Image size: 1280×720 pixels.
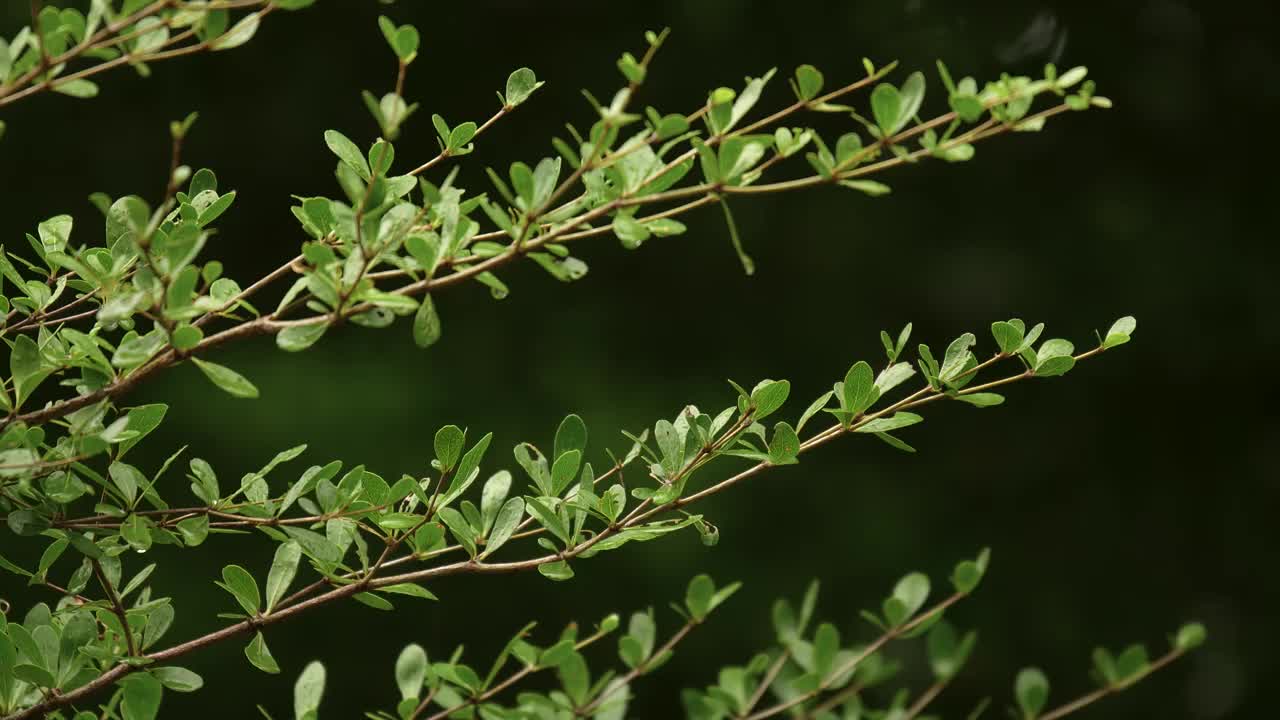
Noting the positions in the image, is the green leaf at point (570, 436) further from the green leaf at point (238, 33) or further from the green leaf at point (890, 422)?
the green leaf at point (238, 33)

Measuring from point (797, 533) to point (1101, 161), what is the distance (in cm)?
125

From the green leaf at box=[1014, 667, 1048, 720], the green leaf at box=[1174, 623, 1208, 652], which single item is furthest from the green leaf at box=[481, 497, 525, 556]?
the green leaf at box=[1174, 623, 1208, 652]

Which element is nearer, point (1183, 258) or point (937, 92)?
point (937, 92)

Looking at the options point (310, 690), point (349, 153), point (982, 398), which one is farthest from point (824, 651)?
point (349, 153)

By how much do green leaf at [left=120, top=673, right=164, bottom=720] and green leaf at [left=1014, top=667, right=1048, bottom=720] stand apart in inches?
20.0

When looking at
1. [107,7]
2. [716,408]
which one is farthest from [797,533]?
[107,7]

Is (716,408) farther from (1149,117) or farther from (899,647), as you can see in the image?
(1149,117)

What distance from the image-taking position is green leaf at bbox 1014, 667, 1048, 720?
867mm

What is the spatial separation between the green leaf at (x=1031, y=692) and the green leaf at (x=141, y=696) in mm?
508

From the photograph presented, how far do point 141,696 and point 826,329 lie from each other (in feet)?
8.12

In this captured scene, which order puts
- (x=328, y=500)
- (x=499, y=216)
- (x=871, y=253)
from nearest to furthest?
1. (x=499, y=216)
2. (x=328, y=500)
3. (x=871, y=253)

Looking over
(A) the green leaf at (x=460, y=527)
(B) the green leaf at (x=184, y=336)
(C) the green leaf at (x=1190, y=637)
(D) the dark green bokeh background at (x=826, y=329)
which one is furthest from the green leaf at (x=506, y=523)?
(D) the dark green bokeh background at (x=826, y=329)

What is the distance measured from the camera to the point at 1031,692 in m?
0.88

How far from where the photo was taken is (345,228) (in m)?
0.68
